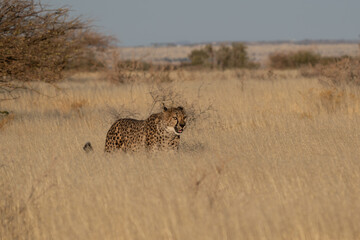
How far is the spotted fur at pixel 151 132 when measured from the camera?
6.32m

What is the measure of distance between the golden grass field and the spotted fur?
0.50 ft

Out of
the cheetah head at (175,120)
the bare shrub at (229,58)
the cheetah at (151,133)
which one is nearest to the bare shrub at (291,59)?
the bare shrub at (229,58)

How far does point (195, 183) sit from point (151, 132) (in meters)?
2.02

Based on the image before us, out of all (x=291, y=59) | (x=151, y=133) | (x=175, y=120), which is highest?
(x=175, y=120)

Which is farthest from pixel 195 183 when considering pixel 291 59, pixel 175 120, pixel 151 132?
pixel 291 59

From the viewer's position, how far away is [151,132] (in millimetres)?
6590

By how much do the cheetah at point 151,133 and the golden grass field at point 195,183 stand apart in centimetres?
15

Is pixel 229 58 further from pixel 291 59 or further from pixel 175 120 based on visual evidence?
pixel 175 120

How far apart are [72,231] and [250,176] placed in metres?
2.01

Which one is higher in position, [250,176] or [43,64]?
[43,64]

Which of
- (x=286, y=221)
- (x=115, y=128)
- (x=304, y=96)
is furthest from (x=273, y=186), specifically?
(x=304, y=96)

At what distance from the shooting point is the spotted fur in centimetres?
A: 632

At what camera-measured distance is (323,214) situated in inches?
161

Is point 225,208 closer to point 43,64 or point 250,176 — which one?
point 250,176
